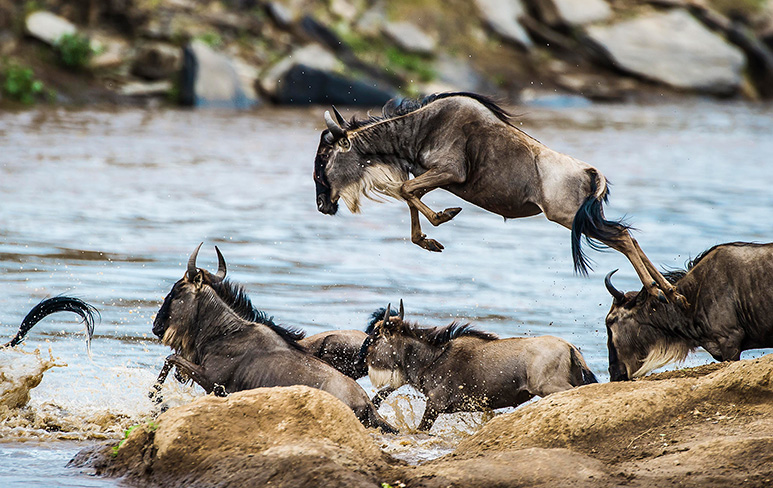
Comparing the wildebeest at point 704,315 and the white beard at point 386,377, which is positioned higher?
the wildebeest at point 704,315

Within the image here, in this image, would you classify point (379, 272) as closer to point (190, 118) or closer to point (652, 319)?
point (652, 319)

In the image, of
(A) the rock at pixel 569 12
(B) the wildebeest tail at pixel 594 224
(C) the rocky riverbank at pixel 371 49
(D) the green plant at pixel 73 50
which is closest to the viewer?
(B) the wildebeest tail at pixel 594 224

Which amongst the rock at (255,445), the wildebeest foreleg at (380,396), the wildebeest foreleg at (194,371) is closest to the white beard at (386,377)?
the wildebeest foreleg at (380,396)

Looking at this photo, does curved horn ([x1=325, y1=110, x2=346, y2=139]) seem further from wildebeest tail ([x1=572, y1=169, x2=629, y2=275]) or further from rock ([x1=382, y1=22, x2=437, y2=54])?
rock ([x1=382, y1=22, x2=437, y2=54])

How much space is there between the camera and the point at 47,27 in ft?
103

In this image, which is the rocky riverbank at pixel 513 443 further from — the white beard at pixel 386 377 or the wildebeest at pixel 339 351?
the wildebeest at pixel 339 351

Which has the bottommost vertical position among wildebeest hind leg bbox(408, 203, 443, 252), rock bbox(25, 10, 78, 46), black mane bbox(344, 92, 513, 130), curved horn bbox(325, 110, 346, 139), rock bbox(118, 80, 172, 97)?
rock bbox(118, 80, 172, 97)

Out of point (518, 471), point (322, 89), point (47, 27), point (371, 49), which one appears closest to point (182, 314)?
point (518, 471)

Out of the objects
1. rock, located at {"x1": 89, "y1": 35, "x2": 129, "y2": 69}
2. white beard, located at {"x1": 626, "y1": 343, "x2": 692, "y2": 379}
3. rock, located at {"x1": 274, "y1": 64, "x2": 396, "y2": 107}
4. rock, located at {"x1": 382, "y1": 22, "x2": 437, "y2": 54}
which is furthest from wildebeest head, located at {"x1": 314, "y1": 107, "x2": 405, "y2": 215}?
rock, located at {"x1": 382, "y1": 22, "x2": 437, "y2": 54}

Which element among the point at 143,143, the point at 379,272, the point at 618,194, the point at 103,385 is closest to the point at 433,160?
the point at 103,385

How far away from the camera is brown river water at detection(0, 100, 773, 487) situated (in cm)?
913

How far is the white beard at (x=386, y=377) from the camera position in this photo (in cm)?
878

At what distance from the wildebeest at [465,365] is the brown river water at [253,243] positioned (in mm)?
358

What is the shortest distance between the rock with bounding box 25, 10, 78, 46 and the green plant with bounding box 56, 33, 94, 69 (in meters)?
0.28
